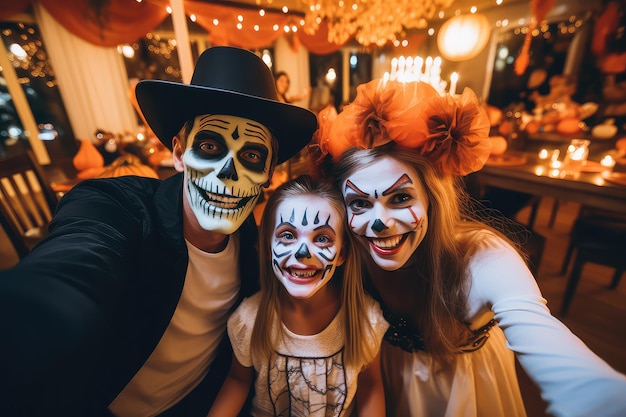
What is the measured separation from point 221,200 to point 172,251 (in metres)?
0.27

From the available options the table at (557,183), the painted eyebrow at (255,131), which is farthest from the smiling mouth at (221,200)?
the table at (557,183)

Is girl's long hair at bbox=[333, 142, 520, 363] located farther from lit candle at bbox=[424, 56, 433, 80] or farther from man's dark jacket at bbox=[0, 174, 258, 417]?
lit candle at bbox=[424, 56, 433, 80]

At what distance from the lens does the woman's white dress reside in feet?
1.70

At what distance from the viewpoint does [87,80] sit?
412 centimetres

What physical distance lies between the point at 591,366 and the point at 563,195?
186 cm

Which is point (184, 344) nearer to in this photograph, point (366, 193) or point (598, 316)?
point (366, 193)

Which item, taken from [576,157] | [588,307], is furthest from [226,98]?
[588,307]

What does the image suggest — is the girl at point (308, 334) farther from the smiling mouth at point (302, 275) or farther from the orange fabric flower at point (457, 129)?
the orange fabric flower at point (457, 129)

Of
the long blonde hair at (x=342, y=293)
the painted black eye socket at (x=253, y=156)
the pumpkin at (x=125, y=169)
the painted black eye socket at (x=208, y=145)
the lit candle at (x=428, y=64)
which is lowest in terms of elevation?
the long blonde hair at (x=342, y=293)

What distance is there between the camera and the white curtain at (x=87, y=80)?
151 inches

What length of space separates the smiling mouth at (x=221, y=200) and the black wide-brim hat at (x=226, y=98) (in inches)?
10.1

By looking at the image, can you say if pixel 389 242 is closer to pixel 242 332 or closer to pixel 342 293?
pixel 342 293

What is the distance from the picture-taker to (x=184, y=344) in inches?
39.4

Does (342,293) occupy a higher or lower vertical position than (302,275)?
lower
